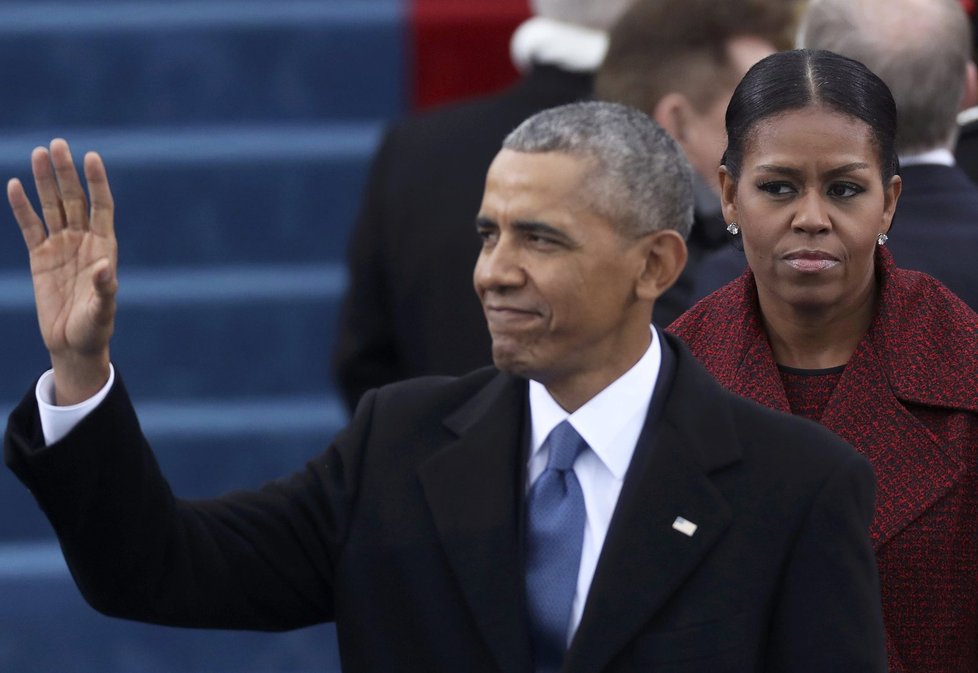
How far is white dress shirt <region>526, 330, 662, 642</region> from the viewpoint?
2.31 meters

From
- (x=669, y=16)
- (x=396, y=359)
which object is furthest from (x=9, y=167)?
(x=669, y=16)

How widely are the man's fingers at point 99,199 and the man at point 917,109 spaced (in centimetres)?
89

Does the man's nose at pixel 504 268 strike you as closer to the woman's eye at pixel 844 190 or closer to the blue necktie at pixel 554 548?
the blue necktie at pixel 554 548

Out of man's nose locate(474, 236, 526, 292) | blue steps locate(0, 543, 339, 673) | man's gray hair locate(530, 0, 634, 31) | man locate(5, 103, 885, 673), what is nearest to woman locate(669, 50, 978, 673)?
man locate(5, 103, 885, 673)

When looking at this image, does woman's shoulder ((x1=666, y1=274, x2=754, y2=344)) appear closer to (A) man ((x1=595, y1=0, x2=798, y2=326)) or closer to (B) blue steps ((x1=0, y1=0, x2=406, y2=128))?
(A) man ((x1=595, y1=0, x2=798, y2=326))

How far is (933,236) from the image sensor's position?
9.07 ft

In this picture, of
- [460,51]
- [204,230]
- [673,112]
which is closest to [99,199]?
[673,112]

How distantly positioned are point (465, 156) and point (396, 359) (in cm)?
48

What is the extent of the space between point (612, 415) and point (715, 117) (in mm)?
1433

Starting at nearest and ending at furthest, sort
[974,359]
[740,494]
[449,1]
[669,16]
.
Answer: [740,494]
[974,359]
[669,16]
[449,1]

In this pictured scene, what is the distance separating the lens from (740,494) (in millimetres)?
2303

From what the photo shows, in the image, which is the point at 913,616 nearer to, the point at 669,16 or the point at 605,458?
the point at 605,458

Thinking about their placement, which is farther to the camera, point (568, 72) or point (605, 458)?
point (568, 72)

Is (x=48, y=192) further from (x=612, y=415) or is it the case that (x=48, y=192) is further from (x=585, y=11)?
(x=585, y=11)
